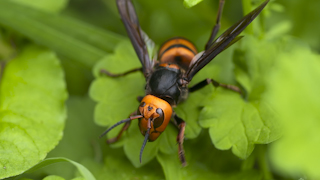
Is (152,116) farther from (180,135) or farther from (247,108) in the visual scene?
(247,108)

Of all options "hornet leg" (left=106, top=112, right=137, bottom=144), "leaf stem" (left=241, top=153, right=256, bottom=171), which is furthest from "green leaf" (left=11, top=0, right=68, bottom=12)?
"leaf stem" (left=241, top=153, right=256, bottom=171)

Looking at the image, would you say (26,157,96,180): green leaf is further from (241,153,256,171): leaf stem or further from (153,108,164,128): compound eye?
(241,153,256,171): leaf stem

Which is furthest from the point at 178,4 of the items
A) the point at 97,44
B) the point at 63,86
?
the point at 63,86

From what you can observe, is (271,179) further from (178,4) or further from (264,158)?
(178,4)

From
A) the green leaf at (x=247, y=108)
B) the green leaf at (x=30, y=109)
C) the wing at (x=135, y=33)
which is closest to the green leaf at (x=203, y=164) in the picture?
the green leaf at (x=247, y=108)

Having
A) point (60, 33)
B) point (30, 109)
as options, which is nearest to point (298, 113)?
point (30, 109)

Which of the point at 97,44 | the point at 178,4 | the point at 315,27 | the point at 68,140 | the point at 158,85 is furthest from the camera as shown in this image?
the point at 178,4
